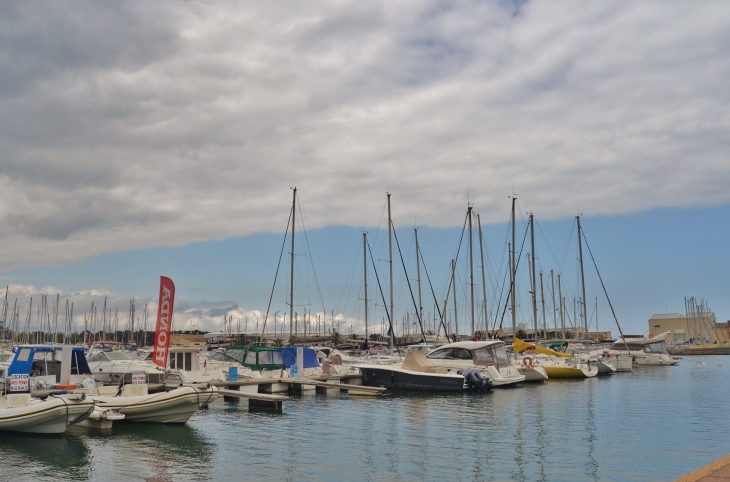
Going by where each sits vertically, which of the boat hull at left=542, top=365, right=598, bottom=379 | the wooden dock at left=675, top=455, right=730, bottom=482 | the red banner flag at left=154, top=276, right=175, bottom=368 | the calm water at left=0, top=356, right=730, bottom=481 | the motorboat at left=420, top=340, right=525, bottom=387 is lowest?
the calm water at left=0, top=356, right=730, bottom=481

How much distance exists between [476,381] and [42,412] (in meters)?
26.2

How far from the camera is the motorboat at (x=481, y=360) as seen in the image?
44.2 m

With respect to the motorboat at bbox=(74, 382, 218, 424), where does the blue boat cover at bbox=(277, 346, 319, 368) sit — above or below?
above

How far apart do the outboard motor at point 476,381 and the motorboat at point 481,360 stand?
1.59m

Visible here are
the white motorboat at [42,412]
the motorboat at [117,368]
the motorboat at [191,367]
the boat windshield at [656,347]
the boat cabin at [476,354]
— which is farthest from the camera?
the boat windshield at [656,347]

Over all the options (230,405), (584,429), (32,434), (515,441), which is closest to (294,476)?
(515,441)

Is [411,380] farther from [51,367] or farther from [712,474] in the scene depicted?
[712,474]

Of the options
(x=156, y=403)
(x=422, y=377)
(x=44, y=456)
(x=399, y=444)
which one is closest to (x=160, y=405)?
(x=156, y=403)

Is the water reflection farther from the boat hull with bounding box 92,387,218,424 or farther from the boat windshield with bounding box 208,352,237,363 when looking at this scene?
the boat windshield with bounding box 208,352,237,363

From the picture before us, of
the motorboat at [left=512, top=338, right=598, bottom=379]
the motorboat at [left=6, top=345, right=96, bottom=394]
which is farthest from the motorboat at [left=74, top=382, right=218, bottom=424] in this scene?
the motorboat at [left=512, top=338, right=598, bottom=379]

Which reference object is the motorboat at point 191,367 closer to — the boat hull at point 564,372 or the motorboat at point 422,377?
the motorboat at point 422,377

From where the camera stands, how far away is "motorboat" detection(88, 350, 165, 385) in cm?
3391

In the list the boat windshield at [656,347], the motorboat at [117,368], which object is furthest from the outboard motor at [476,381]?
the boat windshield at [656,347]

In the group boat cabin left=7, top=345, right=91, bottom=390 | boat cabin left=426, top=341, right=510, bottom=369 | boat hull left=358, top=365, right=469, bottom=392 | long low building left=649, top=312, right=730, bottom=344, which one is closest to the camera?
boat cabin left=7, top=345, right=91, bottom=390
